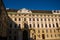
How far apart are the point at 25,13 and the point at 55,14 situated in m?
14.9

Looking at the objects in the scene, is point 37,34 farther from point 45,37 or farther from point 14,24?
point 14,24

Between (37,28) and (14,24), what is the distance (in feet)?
35.9

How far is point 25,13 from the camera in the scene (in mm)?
54250

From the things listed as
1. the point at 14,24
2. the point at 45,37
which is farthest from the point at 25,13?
the point at 45,37

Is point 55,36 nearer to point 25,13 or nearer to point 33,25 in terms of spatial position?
point 33,25

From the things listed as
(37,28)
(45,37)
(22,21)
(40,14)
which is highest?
(40,14)

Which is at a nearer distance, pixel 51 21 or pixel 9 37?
pixel 9 37

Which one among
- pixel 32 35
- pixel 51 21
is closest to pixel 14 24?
pixel 32 35

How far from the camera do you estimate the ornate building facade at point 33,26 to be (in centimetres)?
5138

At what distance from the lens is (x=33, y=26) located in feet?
174

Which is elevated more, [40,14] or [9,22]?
[40,14]

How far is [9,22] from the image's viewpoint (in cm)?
5228

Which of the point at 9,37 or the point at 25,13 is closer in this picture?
the point at 9,37

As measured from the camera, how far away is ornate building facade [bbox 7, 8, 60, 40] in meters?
51.4
